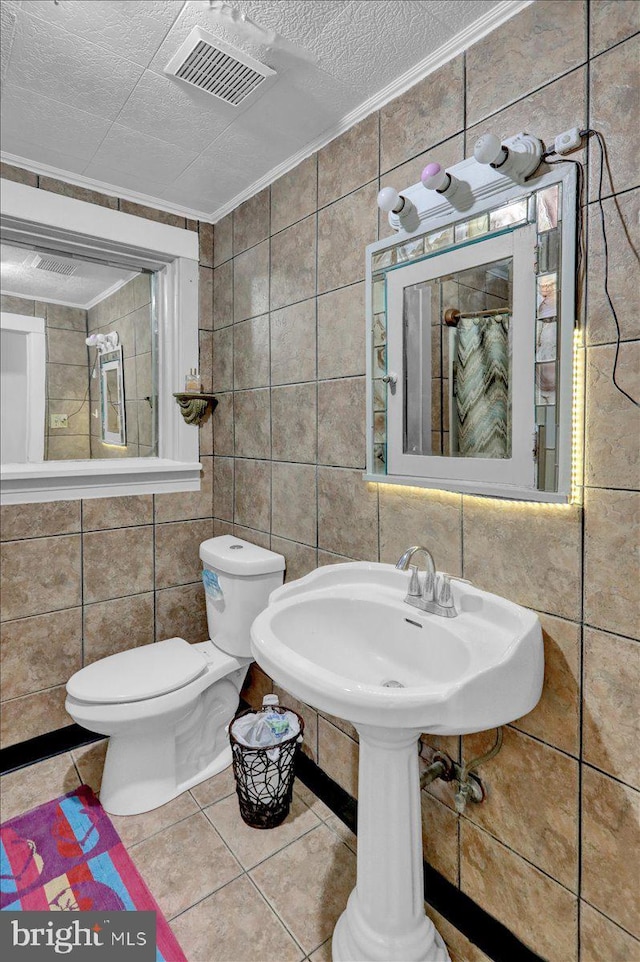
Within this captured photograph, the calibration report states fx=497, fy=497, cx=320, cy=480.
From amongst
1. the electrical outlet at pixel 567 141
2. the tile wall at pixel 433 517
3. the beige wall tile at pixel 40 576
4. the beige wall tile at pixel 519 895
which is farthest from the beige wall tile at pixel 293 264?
the beige wall tile at pixel 519 895

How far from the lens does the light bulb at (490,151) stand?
1041 millimetres

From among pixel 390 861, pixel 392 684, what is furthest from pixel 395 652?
pixel 390 861

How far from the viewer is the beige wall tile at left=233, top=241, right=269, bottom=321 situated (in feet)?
6.44

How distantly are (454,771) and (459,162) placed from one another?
1.57m

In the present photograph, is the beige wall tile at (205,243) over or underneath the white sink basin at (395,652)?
over

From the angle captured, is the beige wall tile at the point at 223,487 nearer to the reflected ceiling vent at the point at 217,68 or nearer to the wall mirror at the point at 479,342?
the wall mirror at the point at 479,342

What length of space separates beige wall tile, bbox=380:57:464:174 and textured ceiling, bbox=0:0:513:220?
6 centimetres

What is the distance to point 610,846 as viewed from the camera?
103 centimetres

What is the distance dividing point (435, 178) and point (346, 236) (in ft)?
1.49

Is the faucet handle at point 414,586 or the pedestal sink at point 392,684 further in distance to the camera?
the faucet handle at point 414,586

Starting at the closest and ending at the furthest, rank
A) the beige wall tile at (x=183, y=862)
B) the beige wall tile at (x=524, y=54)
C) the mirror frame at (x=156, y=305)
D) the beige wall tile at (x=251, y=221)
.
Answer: the beige wall tile at (x=524, y=54) → the beige wall tile at (x=183, y=862) → the mirror frame at (x=156, y=305) → the beige wall tile at (x=251, y=221)

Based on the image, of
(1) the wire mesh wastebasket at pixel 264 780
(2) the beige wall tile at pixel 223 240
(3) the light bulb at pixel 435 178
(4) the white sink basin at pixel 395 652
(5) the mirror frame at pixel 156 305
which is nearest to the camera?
(4) the white sink basin at pixel 395 652

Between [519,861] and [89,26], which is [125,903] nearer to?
[519,861]

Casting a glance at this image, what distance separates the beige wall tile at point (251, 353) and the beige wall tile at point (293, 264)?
0.12 metres
